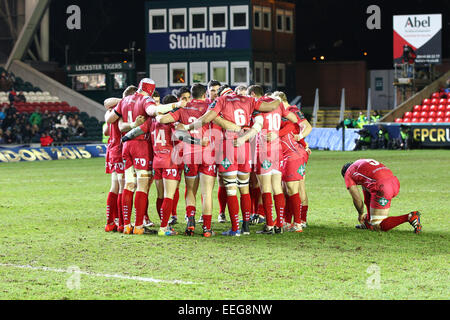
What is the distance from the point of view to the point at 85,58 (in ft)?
189

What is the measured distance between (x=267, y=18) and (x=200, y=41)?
15.9 ft

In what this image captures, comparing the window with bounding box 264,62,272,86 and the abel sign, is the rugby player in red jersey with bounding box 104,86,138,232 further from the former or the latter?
the window with bounding box 264,62,272,86

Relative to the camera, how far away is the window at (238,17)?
50.0 metres

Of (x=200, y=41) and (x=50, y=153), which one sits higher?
(x=200, y=41)

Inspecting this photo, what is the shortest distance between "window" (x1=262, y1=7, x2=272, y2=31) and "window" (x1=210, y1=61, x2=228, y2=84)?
388 cm

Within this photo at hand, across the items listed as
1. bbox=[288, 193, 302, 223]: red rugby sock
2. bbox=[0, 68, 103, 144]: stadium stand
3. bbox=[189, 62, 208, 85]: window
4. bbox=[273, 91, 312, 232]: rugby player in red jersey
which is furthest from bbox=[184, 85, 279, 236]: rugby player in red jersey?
bbox=[189, 62, 208, 85]: window

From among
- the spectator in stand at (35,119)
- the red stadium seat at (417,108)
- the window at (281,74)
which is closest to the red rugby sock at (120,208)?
the red stadium seat at (417,108)

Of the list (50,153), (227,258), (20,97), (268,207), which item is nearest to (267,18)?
(20,97)

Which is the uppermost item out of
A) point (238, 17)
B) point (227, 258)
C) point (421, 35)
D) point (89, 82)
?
point (238, 17)

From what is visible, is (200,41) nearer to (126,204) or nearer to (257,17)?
(257,17)

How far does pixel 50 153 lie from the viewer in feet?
105

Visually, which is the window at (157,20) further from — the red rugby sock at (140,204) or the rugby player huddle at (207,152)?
the red rugby sock at (140,204)

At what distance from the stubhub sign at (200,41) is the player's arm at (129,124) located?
38.7 meters

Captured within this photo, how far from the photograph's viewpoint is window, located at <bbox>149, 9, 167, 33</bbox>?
170 feet
